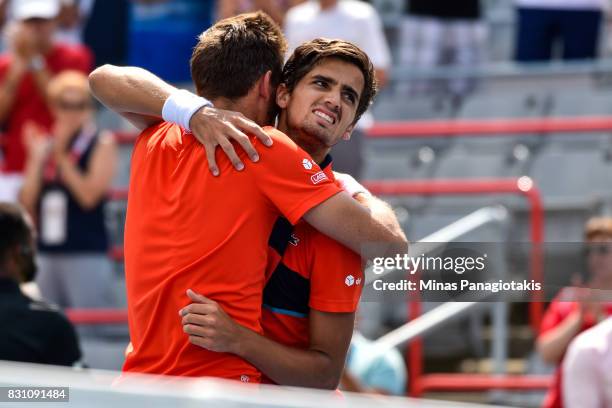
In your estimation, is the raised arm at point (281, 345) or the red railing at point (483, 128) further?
the red railing at point (483, 128)

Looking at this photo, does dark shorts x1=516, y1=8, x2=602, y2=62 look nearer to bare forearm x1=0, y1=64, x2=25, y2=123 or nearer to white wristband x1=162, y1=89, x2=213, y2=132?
bare forearm x1=0, y1=64, x2=25, y2=123

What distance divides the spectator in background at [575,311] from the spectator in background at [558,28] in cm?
290

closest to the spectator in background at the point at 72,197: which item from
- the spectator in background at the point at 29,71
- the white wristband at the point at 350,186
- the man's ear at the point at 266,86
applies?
the spectator in background at the point at 29,71

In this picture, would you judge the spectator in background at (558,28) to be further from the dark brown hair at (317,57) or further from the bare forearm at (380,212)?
the bare forearm at (380,212)

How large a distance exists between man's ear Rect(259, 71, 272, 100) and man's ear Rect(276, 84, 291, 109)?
0.05 m

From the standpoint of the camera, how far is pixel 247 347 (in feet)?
10.5

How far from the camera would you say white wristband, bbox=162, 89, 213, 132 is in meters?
3.31

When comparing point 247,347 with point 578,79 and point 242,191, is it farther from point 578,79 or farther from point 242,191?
point 578,79

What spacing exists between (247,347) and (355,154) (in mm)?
3498

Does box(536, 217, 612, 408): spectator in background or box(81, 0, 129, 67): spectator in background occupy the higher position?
box(81, 0, 129, 67): spectator in background

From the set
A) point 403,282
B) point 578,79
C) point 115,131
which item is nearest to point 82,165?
point 115,131

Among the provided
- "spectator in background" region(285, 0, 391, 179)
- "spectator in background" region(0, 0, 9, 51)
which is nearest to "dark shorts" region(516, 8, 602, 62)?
"spectator in background" region(285, 0, 391, 179)

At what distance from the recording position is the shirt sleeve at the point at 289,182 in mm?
3197

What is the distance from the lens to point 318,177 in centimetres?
324
